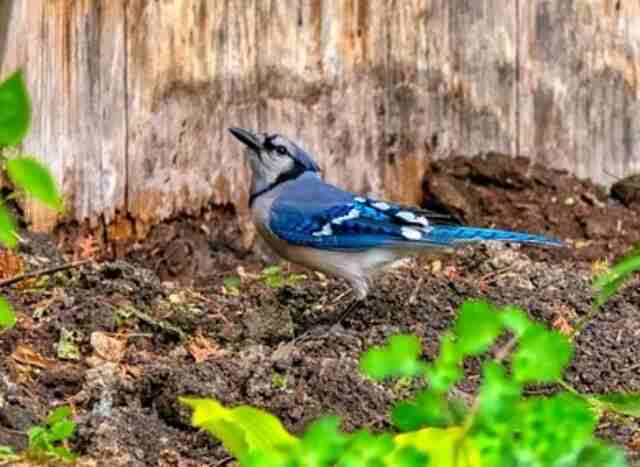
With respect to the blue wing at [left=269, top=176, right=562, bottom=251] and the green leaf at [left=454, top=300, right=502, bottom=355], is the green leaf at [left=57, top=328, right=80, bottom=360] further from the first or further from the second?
the green leaf at [left=454, top=300, right=502, bottom=355]

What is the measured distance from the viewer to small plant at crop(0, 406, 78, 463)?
4320mm

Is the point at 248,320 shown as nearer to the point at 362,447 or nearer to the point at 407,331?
the point at 407,331

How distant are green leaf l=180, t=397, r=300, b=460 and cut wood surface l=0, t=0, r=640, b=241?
3.02 m

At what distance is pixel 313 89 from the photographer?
6945mm

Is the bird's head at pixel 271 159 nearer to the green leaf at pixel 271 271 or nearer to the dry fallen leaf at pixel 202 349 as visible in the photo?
the green leaf at pixel 271 271

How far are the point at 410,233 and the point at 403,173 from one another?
36.4 inches

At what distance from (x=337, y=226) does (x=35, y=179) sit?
3364 millimetres

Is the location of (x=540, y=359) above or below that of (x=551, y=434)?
above

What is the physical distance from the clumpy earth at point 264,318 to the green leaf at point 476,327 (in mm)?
1951

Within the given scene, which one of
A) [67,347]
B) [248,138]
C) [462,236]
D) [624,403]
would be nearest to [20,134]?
[624,403]

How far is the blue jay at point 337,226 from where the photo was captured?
6.26 meters

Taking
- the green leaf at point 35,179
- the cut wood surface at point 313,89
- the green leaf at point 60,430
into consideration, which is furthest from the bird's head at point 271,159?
the green leaf at point 35,179

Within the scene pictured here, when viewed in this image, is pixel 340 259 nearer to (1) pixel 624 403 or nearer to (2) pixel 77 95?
(2) pixel 77 95

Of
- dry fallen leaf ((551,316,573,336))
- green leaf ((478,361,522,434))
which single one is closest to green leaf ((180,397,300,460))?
green leaf ((478,361,522,434))
